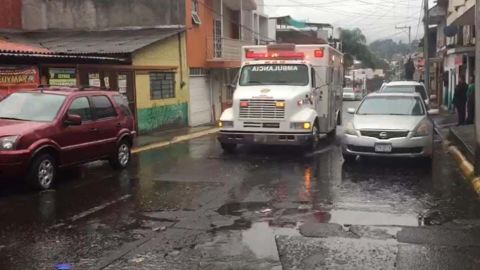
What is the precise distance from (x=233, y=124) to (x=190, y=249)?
8.09 meters

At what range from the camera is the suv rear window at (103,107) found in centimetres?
1139

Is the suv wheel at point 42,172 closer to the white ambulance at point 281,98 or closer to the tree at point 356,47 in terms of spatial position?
the white ambulance at point 281,98

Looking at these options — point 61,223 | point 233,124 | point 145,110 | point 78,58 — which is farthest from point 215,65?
point 61,223

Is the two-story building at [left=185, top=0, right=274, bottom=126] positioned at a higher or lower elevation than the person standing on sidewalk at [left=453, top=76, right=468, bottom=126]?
higher

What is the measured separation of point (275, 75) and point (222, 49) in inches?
548

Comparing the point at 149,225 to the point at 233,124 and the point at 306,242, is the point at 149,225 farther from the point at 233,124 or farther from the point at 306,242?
the point at 233,124

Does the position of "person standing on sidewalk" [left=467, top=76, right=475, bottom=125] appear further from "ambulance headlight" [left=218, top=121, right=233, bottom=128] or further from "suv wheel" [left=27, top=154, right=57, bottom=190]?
"suv wheel" [left=27, top=154, right=57, bottom=190]

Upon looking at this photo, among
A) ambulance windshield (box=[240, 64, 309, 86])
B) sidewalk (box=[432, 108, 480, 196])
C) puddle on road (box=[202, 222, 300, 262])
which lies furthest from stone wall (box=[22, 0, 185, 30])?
puddle on road (box=[202, 222, 300, 262])

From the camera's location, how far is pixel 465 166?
11805 mm

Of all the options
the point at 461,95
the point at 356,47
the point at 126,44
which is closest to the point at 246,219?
the point at 126,44

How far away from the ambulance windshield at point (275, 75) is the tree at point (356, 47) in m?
80.2

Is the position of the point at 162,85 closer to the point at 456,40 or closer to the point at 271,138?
the point at 271,138

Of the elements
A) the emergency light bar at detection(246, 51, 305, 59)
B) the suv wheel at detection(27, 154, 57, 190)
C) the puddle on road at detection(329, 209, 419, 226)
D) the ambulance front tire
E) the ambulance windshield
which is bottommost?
the puddle on road at detection(329, 209, 419, 226)

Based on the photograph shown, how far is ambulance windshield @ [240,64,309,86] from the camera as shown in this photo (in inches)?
587
